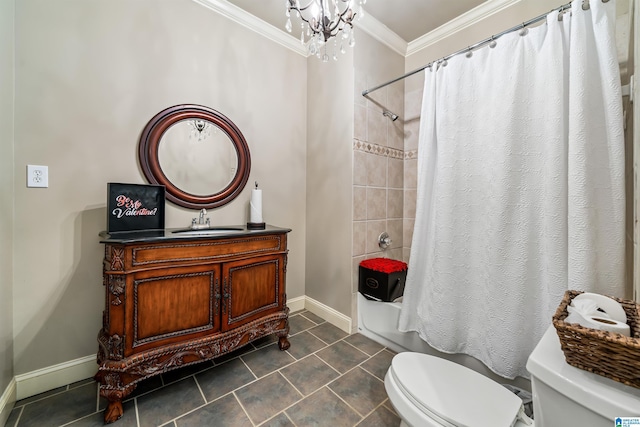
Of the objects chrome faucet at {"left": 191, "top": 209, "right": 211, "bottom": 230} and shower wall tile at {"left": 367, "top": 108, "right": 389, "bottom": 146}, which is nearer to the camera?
chrome faucet at {"left": 191, "top": 209, "right": 211, "bottom": 230}

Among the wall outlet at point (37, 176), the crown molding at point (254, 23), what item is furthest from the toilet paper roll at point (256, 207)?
the crown molding at point (254, 23)

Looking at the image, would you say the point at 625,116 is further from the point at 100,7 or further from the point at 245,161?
the point at 100,7

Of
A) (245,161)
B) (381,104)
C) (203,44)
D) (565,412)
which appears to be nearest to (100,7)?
(203,44)

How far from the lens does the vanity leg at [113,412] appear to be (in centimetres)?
114

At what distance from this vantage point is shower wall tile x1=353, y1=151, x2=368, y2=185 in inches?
77.9

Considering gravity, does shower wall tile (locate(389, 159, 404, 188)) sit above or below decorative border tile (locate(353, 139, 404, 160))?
below

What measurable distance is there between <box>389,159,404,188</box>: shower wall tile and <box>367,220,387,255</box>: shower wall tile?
0.41 meters

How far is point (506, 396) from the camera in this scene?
926 millimetres

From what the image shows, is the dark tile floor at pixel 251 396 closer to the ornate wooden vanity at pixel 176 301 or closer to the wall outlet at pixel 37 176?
the ornate wooden vanity at pixel 176 301

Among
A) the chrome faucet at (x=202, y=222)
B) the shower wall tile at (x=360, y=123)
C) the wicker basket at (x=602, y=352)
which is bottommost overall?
the wicker basket at (x=602, y=352)

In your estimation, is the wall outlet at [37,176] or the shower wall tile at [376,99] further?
the shower wall tile at [376,99]

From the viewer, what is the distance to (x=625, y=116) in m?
1.13

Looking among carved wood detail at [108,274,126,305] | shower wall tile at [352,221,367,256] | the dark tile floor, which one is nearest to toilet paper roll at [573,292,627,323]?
the dark tile floor

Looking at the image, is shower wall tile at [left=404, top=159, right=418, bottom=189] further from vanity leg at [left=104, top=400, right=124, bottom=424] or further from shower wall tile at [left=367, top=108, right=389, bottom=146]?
vanity leg at [left=104, top=400, right=124, bottom=424]
